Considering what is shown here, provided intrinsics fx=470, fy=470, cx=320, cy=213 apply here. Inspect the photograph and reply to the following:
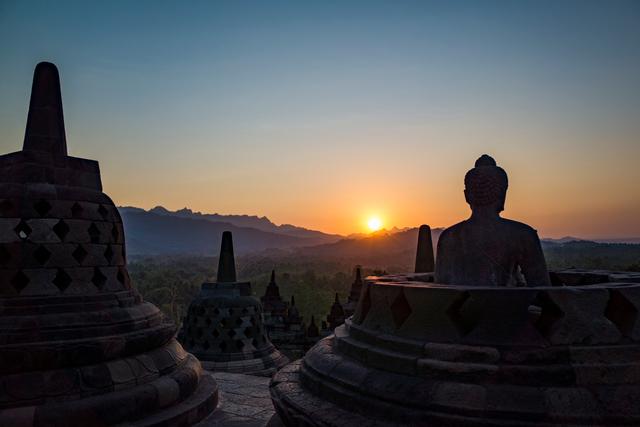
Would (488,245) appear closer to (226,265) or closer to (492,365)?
(492,365)

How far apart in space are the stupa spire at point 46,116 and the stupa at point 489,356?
427 centimetres

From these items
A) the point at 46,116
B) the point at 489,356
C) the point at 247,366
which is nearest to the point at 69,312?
the point at 46,116

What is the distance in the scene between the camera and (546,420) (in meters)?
2.70

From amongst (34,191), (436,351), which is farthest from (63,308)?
(436,351)

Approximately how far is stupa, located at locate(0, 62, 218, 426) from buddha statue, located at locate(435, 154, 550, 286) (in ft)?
11.5

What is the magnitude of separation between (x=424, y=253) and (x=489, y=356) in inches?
438

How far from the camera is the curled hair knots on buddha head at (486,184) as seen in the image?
405 centimetres

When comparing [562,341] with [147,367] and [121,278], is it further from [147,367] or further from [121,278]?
[121,278]

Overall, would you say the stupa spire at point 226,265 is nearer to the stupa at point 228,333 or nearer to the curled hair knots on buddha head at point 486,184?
the stupa at point 228,333

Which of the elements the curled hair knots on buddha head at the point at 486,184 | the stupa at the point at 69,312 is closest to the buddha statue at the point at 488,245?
the curled hair knots on buddha head at the point at 486,184

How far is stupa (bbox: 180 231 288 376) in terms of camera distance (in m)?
12.4

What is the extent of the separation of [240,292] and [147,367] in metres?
8.13

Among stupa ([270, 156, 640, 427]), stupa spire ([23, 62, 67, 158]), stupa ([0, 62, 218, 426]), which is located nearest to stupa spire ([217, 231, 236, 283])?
stupa ([0, 62, 218, 426])

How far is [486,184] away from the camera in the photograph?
407 cm
